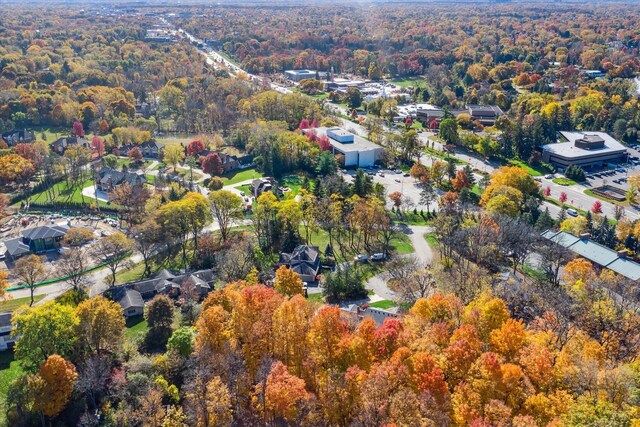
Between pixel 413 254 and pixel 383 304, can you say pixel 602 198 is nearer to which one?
pixel 413 254

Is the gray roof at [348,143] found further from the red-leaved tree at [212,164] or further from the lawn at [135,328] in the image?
the lawn at [135,328]

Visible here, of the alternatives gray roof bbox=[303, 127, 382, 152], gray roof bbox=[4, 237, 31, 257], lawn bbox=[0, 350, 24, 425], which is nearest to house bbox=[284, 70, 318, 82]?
gray roof bbox=[303, 127, 382, 152]

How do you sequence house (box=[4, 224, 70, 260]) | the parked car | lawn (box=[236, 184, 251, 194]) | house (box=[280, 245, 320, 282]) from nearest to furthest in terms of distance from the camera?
house (box=[280, 245, 320, 282]) < house (box=[4, 224, 70, 260]) < the parked car < lawn (box=[236, 184, 251, 194])

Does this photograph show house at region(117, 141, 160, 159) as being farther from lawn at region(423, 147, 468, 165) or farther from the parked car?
the parked car

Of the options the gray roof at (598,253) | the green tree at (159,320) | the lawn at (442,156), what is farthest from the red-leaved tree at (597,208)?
the green tree at (159,320)

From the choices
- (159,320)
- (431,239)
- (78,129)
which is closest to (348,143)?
(431,239)

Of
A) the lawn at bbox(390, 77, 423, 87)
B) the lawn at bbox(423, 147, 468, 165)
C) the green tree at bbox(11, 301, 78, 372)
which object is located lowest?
the lawn at bbox(390, 77, 423, 87)

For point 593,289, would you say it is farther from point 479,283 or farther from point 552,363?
point 552,363
